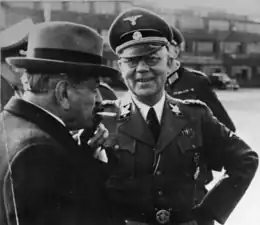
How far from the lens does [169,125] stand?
1467 mm

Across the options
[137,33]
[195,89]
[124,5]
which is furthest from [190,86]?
[124,5]

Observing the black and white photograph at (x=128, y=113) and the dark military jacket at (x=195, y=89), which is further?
the dark military jacket at (x=195, y=89)

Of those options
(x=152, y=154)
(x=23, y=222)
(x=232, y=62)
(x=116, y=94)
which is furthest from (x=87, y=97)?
(x=232, y=62)

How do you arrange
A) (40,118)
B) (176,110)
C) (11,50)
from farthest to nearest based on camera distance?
(176,110) → (11,50) → (40,118)

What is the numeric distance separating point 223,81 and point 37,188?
2.65 ft

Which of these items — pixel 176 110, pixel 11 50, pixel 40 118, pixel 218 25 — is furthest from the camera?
pixel 218 25

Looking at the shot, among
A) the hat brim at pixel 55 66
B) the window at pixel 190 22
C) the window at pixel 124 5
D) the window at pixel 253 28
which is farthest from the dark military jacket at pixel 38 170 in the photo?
the window at pixel 253 28

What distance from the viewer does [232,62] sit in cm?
163

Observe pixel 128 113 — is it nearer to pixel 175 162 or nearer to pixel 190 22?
pixel 175 162

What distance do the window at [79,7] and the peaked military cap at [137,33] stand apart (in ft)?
0.39

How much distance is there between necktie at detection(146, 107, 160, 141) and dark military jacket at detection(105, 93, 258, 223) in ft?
0.05

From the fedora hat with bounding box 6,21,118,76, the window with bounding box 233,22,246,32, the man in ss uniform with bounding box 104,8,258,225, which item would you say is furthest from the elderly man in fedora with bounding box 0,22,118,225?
the window with bounding box 233,22,246,32

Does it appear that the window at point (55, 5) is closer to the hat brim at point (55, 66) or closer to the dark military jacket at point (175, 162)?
the hat brim at point (55, 66)

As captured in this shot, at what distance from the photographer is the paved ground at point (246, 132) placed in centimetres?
156
